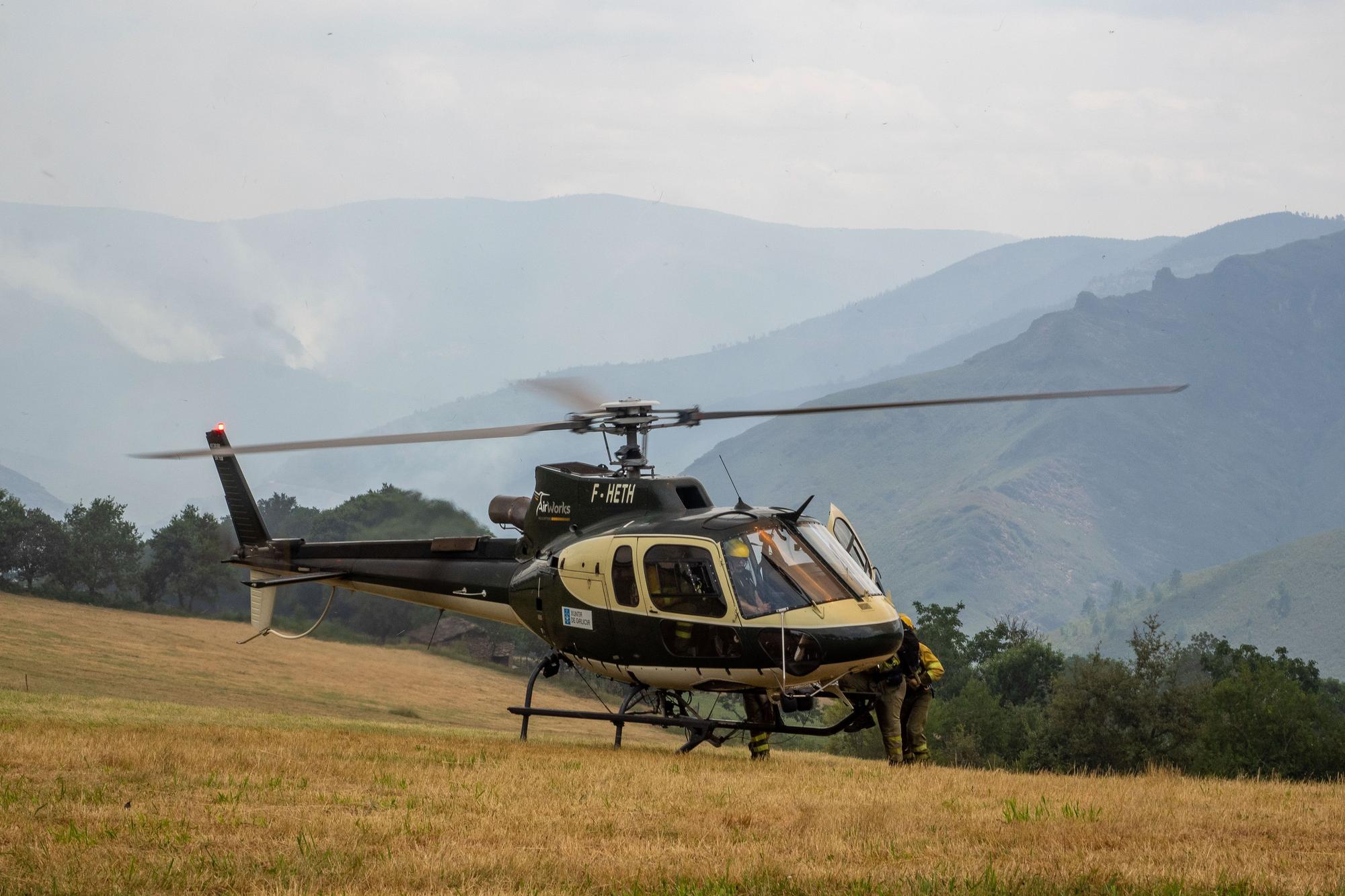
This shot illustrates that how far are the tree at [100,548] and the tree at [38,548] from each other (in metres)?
0.53

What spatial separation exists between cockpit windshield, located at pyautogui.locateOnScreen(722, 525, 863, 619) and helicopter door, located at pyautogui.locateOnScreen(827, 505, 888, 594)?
1.98 m

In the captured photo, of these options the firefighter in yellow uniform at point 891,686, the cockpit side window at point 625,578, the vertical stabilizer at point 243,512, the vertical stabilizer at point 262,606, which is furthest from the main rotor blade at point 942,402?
the vertical stabilizer at point 262,606

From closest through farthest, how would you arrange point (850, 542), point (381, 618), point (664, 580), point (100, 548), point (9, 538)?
point (664, 580) → point (850, 542) → point (381, 618) → point (9, 538) → point (100, 548)

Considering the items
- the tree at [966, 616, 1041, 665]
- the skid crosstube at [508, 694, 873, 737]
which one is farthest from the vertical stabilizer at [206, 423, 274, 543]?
the tree at [966, 616, 1041, 665]

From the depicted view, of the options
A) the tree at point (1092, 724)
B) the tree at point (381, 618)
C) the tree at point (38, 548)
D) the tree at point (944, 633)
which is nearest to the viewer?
the tree at point (1092, 724)

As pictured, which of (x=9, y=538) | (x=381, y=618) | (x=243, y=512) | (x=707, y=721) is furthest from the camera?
(x=9, y=538)

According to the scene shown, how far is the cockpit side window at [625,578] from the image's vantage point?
52.7ft

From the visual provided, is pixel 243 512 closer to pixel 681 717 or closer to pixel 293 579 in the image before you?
pixel 293 579

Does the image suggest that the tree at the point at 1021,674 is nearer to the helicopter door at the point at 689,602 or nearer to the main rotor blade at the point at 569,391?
the main rotor blade at the point at 569,391

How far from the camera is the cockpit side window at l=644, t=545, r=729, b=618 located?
1548cm

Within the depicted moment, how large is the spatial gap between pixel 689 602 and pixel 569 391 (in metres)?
3.86

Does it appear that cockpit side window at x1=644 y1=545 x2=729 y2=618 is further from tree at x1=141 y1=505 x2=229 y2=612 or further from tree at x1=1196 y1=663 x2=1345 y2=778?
tree at x1=141 y1=505 x2=229 y2=612

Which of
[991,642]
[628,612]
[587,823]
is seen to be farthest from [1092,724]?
[587,823]

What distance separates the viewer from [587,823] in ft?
33.2
